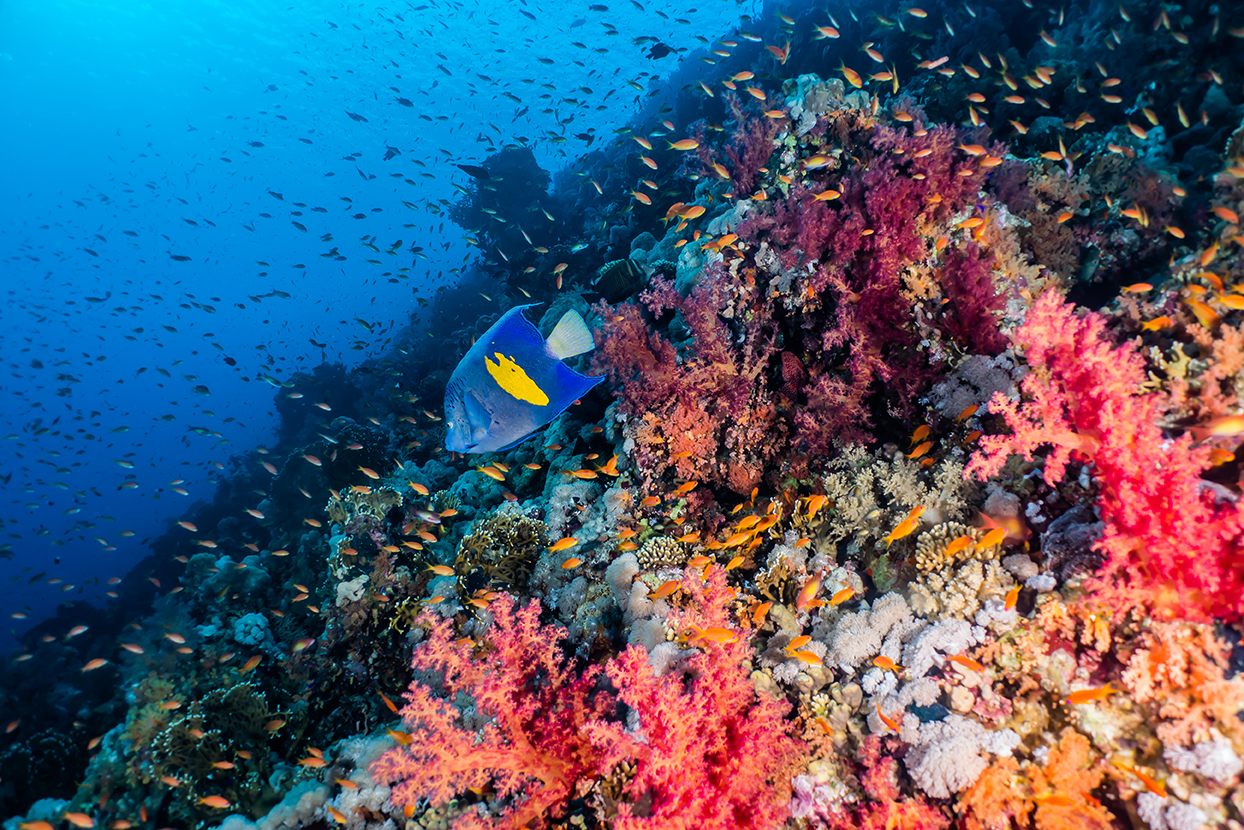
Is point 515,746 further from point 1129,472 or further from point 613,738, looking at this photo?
point 1129,472

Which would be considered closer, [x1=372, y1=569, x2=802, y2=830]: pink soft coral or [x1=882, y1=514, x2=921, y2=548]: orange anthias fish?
[x1=372, y1=569, x2=802, y2=830]: pink soft coral

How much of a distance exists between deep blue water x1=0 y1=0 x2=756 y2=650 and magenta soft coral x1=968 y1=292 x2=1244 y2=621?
12.7 meters

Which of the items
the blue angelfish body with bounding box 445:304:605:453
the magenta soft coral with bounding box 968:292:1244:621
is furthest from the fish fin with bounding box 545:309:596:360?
the magenta soft coral with bounding box 968:292:1244:621

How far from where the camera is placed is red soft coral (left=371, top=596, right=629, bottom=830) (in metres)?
2.90

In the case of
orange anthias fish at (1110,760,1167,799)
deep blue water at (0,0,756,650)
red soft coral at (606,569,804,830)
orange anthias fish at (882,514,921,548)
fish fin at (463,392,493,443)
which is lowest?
orange anthias fish at (1110,760,1167,799)

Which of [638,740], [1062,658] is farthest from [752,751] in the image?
[1062,658]

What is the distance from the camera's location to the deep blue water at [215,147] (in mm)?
40125

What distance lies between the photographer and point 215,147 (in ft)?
209

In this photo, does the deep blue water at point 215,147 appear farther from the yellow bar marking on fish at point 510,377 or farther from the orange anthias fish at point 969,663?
the orange anthias fish at point 969,663

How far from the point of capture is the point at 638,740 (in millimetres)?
2768

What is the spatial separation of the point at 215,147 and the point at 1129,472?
89.9 metres

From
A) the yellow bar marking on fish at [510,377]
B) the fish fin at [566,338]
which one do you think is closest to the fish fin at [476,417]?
the yellow bar marking on fish at [510,377]

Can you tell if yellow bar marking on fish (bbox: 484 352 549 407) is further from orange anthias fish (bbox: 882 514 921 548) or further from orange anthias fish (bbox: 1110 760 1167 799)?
orange anthias fish (bbox: 1110 760 1167 799)

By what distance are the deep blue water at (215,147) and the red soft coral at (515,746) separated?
11513 mm
